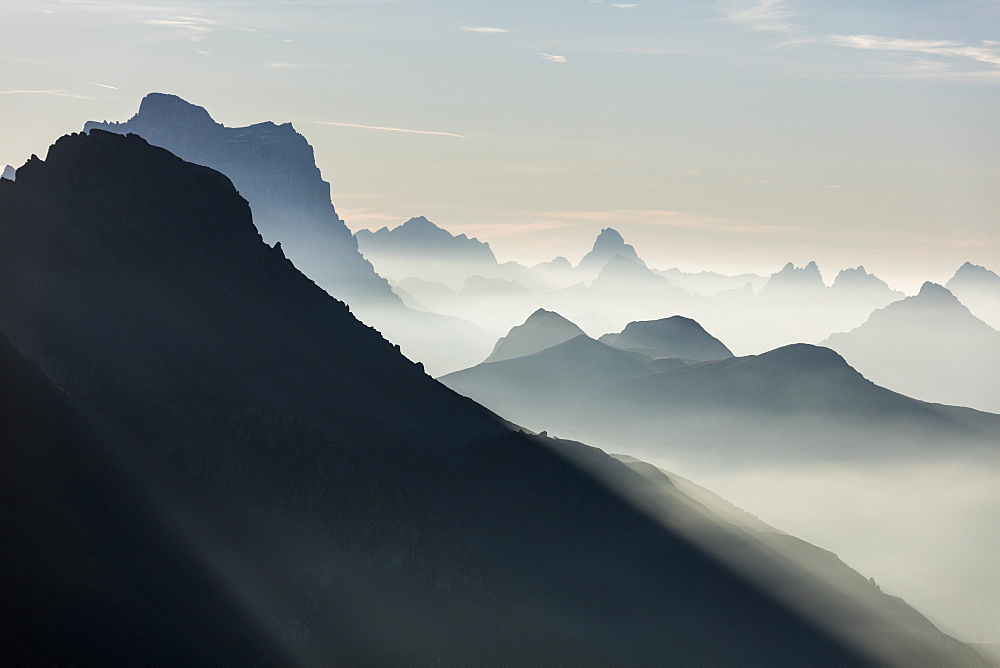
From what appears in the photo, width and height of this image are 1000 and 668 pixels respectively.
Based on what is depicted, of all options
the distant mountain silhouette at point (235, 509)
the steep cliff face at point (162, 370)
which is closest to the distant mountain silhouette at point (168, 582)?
the distant mountain silhouette at point (235, 509)

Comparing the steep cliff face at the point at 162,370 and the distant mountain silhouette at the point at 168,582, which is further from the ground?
the steep cliff face at the point at 162,370

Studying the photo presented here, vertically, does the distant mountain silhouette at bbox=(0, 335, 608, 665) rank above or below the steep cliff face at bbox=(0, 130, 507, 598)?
below

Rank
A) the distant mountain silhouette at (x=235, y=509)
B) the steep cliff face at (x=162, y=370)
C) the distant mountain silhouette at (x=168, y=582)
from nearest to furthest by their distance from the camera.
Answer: the distant mountain silhouette at (x=168, y=582), the distant mountain silhouette at (x=235, y=509), the steep cliff face at (x=162, y=370)

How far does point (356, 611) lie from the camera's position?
14562 cm

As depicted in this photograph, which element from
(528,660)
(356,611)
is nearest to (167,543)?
(356,611)

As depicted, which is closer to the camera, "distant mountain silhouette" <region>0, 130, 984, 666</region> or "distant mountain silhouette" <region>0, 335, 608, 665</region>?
"distant mountain silhouette" <region>0, 335, 608, 665</region>

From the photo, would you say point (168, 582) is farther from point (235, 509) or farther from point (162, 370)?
point (162, 370)

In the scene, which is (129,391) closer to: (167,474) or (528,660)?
(167,474)

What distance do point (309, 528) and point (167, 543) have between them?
34026mm

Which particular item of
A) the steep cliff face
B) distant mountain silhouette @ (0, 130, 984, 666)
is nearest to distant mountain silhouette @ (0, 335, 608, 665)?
distant mountain silhouette @ (0, 130, 984, 666)

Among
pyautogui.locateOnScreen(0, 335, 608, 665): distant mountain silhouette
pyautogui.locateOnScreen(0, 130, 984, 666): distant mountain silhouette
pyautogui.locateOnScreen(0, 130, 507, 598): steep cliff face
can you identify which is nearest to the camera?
pyautogui.locateOnScreen(0, 335, 608, 665): distant mountain silhouette

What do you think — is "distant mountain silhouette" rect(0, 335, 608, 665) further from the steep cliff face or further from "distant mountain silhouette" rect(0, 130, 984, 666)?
the steep cliff face

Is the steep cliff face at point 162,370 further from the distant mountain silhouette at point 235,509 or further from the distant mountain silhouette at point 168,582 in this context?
the distant mountain silhouette at point 168,582

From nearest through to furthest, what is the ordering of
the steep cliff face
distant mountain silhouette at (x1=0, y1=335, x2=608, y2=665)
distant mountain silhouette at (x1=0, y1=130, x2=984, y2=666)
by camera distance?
distant mountain silhouette at (x1=0, y1=335, x2=608, y2=665)
distant mountain silhouette at (x1=0, y1=130, x2=984, y2=666)
the steep cliff face
